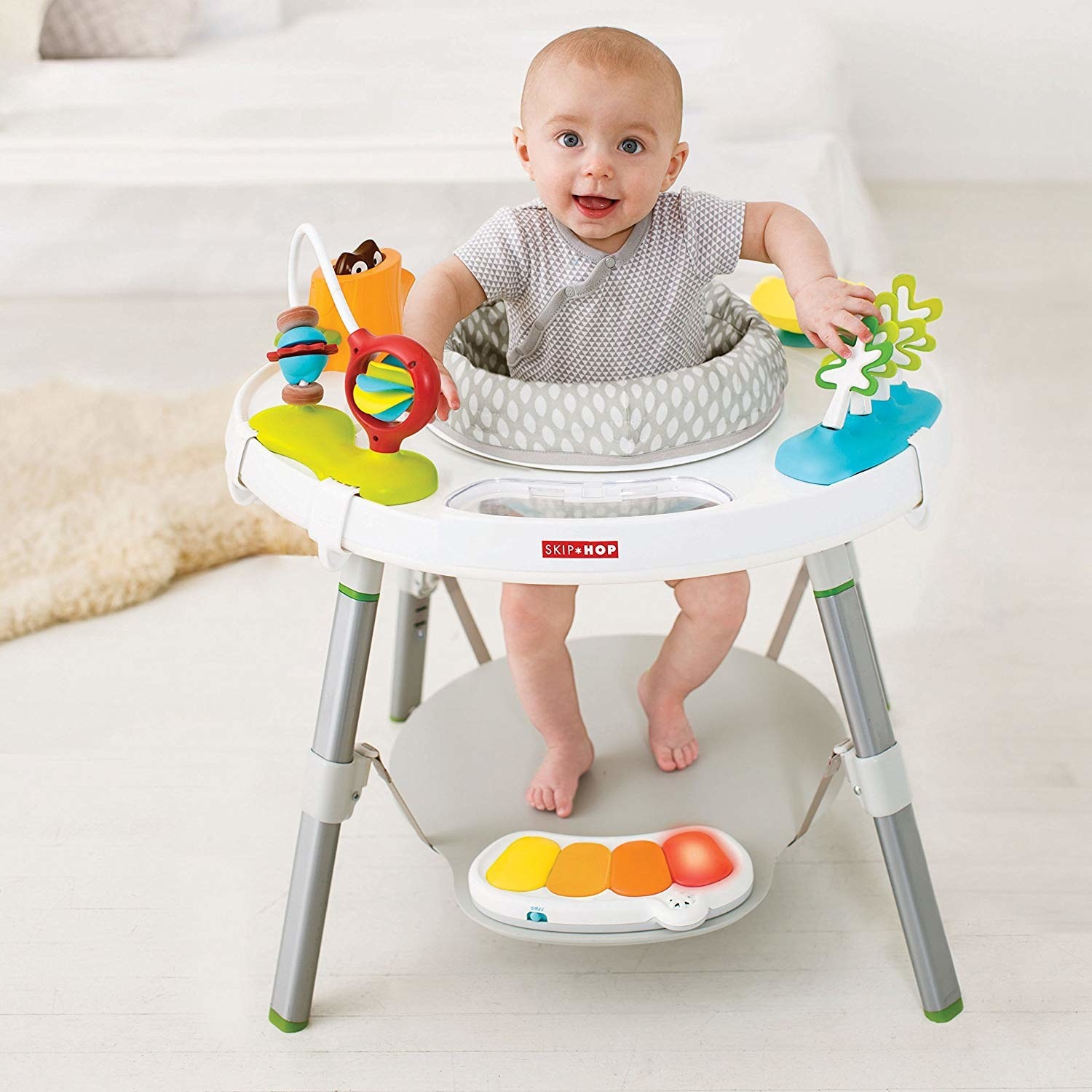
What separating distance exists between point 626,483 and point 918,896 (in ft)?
1.27

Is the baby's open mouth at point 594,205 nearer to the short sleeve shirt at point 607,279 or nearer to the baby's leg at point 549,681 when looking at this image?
the short sleeve shirt at point 607,279

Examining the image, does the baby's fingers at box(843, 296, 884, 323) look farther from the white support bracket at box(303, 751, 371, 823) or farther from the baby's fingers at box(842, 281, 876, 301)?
the white support bracket at box(303, 751, 371, 823)

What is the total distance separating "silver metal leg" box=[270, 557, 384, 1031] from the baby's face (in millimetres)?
293

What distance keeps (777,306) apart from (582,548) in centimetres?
43

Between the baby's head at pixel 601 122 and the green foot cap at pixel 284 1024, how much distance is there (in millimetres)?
638

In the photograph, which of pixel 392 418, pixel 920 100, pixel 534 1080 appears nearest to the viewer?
pixel 392 418

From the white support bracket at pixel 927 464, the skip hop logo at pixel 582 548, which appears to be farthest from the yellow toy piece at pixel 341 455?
the white support bracket at pixel 927 464

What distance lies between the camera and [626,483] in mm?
873

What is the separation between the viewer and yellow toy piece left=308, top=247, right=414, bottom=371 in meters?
1.00

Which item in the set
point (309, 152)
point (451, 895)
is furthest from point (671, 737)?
point (309, 152)

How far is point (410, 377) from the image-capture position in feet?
2.76

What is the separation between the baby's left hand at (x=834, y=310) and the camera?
2.81ft

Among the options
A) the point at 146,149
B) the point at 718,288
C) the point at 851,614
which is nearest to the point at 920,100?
the point at 146,149

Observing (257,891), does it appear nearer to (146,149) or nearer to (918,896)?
(918,896)
